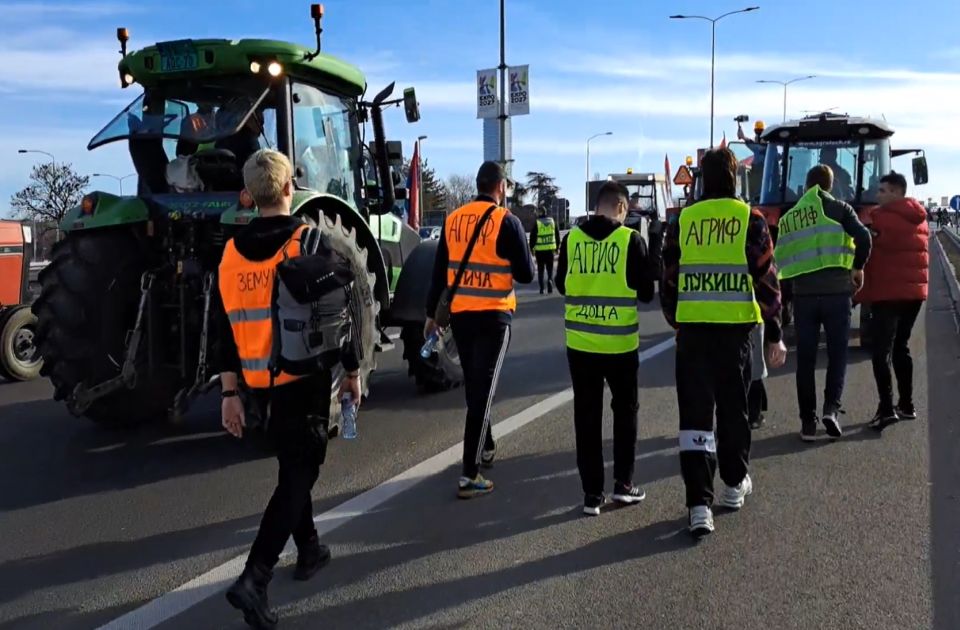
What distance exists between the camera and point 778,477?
5578mm

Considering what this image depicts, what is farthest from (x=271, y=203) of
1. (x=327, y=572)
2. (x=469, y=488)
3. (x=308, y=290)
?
(x=469, y=488)

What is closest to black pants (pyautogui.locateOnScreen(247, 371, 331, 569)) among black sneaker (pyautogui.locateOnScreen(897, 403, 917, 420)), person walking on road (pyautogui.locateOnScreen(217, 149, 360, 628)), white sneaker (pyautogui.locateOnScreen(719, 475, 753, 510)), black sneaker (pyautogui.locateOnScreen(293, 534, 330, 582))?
person walking on road (pyautogui.locateOnScreen(217, 149, 360, 628))

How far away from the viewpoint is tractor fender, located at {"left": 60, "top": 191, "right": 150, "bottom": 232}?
21.4ft

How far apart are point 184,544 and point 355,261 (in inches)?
93.2

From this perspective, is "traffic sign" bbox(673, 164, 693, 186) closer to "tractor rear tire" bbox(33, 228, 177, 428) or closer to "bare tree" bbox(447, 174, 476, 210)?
"tractor rear tire" bbox(33, 228, 177, 428)

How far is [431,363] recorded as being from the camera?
315 inches

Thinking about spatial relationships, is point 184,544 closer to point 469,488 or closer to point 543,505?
point 469,488

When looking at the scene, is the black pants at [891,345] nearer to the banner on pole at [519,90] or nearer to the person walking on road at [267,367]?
the person walking on road at [267,367]

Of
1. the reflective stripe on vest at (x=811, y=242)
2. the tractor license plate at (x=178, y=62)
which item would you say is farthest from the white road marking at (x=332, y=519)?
the tractor license plate at (x=178, y=62)

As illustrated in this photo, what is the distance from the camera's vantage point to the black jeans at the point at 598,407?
495 centimetres

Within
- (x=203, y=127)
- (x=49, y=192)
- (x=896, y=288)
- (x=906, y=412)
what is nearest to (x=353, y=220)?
(x=203, y=127)

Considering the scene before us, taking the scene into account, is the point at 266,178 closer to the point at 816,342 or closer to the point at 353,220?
the point at 353,220

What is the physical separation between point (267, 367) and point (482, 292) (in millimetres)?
1845

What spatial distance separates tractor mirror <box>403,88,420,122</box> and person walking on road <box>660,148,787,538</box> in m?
3.50
